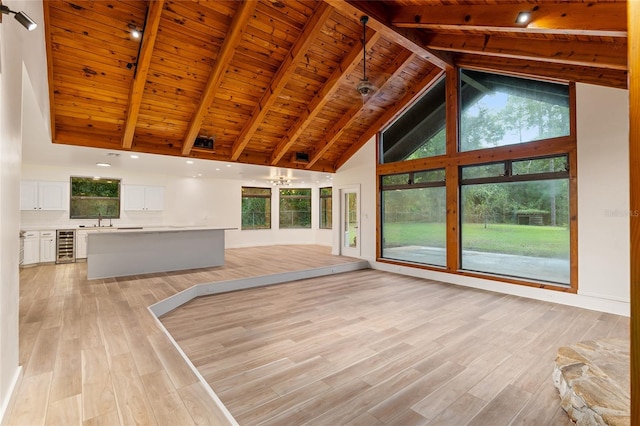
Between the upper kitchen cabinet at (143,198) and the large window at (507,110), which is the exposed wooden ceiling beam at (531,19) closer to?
the large window at (507,110)

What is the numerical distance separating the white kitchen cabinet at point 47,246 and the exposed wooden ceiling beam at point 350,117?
20.2 ft

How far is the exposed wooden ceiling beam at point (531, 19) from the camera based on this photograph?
9.67ft

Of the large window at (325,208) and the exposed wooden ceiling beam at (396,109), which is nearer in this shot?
the exposed wooden ceiling beam at (396,109)

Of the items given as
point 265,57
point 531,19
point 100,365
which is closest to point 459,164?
point 531,19

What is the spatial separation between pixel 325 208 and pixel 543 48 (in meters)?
8.32

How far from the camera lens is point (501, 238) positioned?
5.39 metres

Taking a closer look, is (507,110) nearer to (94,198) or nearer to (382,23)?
(382,23)

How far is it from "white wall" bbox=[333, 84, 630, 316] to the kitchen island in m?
6.55

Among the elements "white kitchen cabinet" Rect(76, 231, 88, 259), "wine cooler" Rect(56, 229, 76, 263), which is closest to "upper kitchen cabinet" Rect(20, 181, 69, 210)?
"wine cooler" Rect(56, 229, 76, 263)

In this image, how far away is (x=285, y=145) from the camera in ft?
22.1

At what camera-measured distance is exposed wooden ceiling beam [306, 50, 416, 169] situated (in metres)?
5.49

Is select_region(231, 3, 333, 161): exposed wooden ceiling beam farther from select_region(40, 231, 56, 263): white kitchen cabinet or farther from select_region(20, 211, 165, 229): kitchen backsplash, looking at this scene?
select_region(40, 231, 56, 263): white kitchen cabinet

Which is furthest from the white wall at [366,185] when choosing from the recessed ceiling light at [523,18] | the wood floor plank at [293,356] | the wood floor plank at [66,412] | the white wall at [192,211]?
the wood floor plank at [66,412]

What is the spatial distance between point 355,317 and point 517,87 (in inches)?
185
